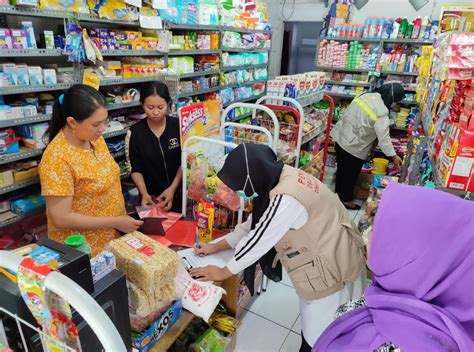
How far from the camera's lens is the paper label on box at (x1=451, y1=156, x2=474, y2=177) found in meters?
1.34

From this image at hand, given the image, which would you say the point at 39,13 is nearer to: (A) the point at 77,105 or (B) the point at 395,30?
(A) the point at 77,105

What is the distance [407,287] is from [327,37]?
6.42 meters

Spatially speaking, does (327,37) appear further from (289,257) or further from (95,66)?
(289,257)

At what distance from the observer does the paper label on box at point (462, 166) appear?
1345mm

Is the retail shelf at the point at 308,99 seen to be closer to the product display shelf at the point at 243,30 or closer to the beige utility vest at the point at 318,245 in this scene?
the product display shelf at the point at 243,30

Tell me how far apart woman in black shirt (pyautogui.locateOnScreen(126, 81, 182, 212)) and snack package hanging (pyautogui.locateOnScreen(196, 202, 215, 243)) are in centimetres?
57

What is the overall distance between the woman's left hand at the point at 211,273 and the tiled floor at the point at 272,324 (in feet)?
3.53

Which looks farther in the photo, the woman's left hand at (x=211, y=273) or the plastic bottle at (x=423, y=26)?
the plastic bottle at (x=423, y=26)

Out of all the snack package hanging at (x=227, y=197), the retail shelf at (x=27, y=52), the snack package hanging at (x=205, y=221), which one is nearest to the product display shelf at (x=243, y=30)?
the retail shelf at (x=27, y=52)

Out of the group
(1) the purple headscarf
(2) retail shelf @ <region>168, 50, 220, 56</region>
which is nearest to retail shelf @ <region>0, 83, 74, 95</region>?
(2) retail shelf @ <region>168, 50, 220, 56</region>

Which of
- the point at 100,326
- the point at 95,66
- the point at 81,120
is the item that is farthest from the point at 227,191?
the point at 95,66

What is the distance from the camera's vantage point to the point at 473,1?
5.81 meters

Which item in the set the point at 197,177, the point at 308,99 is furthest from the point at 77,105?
the point at 308,99

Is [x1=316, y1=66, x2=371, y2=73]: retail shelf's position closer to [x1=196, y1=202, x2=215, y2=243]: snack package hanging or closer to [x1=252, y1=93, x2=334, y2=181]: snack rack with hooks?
[x1=252, y1=93, x2=334, y2=181]: snack rack with hooks
